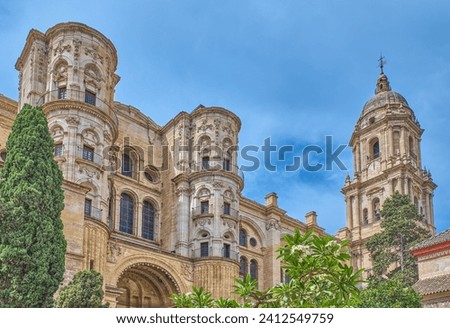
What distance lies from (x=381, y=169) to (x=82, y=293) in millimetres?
39694

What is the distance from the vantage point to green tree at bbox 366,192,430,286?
4301 cm

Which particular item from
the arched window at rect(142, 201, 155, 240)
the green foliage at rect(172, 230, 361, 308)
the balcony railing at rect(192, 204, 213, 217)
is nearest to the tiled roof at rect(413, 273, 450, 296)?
the green foliage at rect(172, 230, 361, 308)

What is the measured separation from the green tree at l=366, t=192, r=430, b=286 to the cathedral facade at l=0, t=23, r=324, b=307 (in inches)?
325

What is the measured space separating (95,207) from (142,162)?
31.8ft

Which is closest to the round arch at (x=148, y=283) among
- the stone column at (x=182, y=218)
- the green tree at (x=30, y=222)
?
the stone column at (x=182, y=218)

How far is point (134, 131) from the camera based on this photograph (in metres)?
42.7

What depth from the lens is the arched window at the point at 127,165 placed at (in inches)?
1625

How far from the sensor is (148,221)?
136 feet

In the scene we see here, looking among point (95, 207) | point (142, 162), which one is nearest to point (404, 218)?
point (142, 162)

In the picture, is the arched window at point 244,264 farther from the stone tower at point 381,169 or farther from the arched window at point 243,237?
the stone tower at point 381,169

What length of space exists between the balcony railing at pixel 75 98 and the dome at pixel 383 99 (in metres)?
33.4

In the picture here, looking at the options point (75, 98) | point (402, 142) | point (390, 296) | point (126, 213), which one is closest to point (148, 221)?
point (126, 213)
